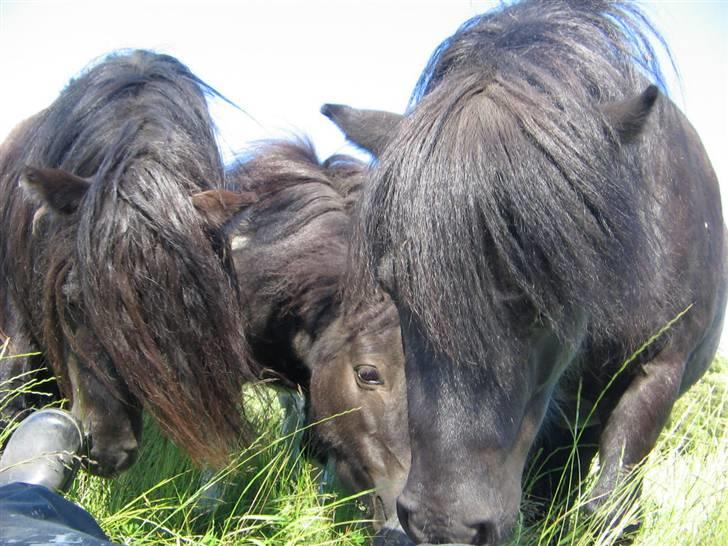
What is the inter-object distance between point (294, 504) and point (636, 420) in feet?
5.68

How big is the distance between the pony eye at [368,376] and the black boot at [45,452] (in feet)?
3.84

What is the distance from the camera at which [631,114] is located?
8.09 feet

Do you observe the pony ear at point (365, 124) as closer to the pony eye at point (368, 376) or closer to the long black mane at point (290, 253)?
the long black mane at point (290, 253)

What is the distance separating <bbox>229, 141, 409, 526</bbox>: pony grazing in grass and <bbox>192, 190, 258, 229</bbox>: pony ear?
201mm

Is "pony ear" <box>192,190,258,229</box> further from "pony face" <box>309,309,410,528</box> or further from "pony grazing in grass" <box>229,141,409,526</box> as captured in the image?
"pony face" <box>309,309,410,528</box>

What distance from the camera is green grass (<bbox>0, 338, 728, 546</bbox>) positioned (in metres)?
2.80

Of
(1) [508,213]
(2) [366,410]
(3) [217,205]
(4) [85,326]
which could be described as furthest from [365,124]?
(4) [85,326]

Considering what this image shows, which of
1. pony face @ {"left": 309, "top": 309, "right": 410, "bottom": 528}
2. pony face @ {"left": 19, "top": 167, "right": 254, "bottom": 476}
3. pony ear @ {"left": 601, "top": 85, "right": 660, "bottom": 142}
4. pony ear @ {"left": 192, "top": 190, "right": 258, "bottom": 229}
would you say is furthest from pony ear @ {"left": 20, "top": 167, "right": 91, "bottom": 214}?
pony ear @ {"left": 601, "top": 85, "right": 660, "bottom": 142}

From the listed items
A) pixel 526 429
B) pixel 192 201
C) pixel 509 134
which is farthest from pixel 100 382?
pixel 509 134

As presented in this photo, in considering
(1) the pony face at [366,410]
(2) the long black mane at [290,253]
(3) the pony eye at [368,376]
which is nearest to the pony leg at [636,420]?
(1) the pony face at [366,410]

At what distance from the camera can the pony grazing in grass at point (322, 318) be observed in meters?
→ 3.23

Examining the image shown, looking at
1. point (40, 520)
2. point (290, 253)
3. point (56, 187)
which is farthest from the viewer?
point (290, 253)

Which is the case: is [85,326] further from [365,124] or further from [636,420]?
[636,420]

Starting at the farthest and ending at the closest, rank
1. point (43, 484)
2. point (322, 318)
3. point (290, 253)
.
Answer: point (290, 253), point (322, 318), point (43, 484)
